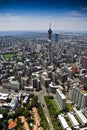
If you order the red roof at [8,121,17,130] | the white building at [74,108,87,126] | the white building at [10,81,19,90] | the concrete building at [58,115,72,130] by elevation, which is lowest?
the red roof at [8,121,17,130]

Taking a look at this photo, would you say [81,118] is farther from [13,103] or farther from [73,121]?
[13,103]

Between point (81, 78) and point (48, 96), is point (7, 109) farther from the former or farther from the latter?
point (81, 78)

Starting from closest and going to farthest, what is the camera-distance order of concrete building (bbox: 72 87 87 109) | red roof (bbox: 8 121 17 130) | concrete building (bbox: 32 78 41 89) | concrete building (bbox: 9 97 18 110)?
red roof (bbox: 8 121 17 130), concrete building (bbox: 72 87 87 109), concrete building (bbox: 9 97 18 110), concrete building (bbox: 32 78 41 89)

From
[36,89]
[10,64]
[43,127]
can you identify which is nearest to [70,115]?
[43,127]

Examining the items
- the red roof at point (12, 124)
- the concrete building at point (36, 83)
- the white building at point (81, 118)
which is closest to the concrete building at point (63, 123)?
the white building at point (81, 118)

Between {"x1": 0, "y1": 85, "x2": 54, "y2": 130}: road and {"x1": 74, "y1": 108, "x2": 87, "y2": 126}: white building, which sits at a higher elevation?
{"x1": 74, "y1": 108, "x2": 87, "y2": 126}: white building

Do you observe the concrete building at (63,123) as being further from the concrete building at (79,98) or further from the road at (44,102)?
the concrete building at (79,98)

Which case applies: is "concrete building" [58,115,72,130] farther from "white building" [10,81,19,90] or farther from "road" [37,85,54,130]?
"white building" [10,81,19,90]

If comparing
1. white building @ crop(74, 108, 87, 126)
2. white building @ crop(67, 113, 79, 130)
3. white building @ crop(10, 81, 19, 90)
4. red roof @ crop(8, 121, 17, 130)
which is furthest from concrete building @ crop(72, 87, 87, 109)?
white building @ crop(10, 81, 19, 90)
